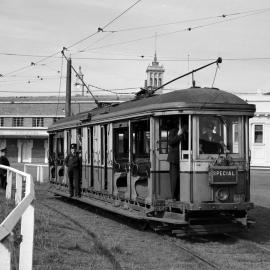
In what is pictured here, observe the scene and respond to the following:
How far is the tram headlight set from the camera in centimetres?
1066

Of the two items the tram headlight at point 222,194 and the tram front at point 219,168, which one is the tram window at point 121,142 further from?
the tram headlight at point 222,194

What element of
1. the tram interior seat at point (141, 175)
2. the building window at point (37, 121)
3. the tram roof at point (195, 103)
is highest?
the building window at point (37, 121)

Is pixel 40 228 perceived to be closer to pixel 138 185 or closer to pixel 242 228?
pixel 138 185

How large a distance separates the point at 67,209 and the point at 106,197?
8.14ft

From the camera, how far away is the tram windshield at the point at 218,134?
10.9 meters

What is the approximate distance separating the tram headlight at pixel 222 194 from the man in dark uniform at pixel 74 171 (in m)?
6.90

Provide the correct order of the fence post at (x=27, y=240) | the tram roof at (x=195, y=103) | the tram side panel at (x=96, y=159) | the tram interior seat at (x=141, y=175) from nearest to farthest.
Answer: the fence post at (x=27, y=240) < the tram roof at (x=195, y=103) < the tram interior seat at (x=141, y=175) < the tram side panel at (x=96, y=159)

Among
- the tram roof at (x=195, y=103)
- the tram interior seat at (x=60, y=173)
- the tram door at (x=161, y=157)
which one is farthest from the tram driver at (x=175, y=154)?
the tram interior seat at (x=60, y=173)

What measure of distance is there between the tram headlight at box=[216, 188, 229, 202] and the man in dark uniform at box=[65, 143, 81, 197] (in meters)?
6.90

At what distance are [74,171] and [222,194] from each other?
277 inches

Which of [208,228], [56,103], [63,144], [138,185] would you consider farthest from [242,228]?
[56,103]

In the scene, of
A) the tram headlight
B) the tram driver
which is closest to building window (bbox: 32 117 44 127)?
the tram driver

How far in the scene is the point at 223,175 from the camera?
10.6 metres

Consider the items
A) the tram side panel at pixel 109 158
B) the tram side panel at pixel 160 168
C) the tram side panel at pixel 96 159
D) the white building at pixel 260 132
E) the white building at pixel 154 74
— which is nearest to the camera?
the tram side panel at pixel 160 168
